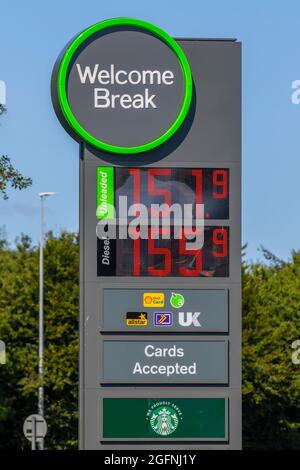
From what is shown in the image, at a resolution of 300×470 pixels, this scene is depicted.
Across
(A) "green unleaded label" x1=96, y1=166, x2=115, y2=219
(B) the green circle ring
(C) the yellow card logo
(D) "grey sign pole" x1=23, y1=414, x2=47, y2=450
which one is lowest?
(D) "grey sign pole" x1=23, y1=414, x2=47, y2=450

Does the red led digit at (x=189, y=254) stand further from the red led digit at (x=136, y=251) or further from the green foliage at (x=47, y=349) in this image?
the green foliage at (x=47, y=349)

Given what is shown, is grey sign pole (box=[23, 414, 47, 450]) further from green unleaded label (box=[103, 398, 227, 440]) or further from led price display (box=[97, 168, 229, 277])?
led price display (box=[97, 168, 229, 277])

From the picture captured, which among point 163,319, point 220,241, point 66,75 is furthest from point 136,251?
point 66,75

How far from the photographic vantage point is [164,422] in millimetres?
18844

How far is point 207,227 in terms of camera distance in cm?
1895

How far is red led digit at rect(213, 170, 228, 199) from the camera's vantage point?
19.1m

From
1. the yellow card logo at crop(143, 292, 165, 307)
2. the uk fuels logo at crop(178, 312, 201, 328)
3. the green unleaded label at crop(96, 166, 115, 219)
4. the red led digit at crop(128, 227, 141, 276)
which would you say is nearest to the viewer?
the red led digit at crop(128, 227, 141, 276)

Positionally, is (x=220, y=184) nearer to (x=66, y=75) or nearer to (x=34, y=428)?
(x=66, y=75)

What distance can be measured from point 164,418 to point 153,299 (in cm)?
192

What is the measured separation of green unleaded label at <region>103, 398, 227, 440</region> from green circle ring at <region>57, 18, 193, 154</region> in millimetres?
4090

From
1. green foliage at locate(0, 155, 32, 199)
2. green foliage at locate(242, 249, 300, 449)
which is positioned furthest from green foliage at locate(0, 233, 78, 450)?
green foliage at locate(0, 155, 32, 199)

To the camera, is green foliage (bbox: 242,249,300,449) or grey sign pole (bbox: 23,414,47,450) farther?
green foliage (bbox: 242,249,300,449)
